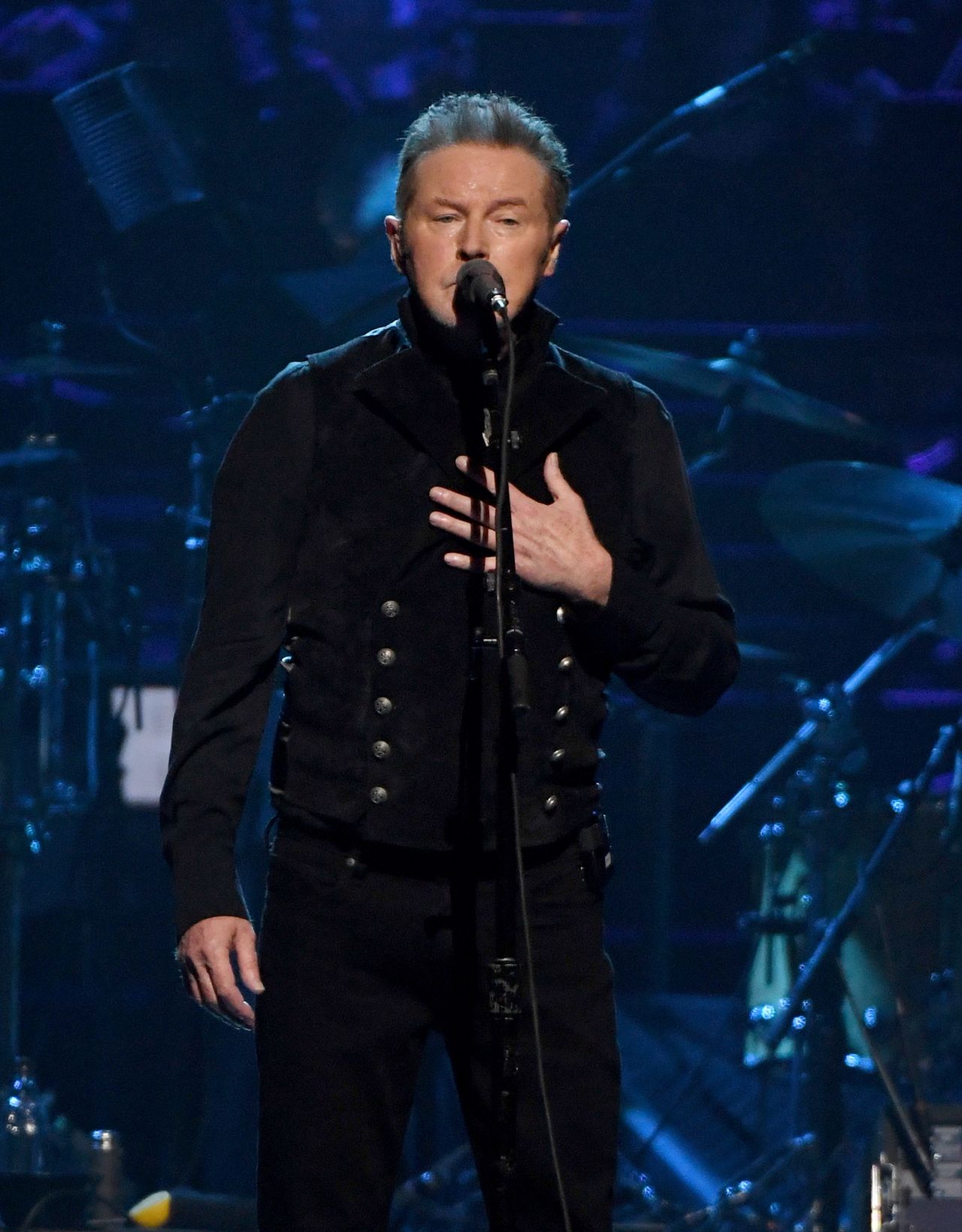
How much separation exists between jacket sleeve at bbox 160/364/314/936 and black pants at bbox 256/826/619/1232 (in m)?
0.11

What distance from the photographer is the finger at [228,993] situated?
200 cm

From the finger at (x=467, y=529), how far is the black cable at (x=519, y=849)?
0.22ft

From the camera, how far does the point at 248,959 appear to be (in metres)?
2.02

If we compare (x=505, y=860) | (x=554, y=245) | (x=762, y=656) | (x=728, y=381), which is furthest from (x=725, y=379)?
(x=505, y=860)

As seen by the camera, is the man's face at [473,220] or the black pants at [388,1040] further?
the man's face at [473,220]

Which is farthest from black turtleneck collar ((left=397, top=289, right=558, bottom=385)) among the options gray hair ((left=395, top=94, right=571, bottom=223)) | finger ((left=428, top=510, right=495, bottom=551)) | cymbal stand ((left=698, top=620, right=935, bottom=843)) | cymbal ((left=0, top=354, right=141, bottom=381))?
cymbal stand ((left=698, top=620, right=935, bottom=843))

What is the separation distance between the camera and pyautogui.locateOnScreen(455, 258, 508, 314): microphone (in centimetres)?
196

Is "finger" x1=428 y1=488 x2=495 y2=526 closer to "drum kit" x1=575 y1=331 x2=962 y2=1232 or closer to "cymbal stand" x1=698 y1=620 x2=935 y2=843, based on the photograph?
"drum kit" x1=575 y1=331 x2=962 y2=1232

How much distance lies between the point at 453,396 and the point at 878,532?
10.7 feet

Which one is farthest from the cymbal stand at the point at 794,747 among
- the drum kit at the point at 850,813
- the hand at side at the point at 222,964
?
the hand at side at the point at 222,964

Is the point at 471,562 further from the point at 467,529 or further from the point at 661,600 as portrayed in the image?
the point at 661,600

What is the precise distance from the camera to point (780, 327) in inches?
227

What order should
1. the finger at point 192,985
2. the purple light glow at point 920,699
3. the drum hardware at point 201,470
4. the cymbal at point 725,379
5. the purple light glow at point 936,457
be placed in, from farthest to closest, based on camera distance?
1. the purple light glow at point 920,699
2. the purple light glow at point 936,457
3. the cymbal at point 725,379
4. the drum hardware at point 201,470
5. the finger at point 192,985

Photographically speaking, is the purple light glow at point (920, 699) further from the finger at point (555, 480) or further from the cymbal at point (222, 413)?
the finger at point (555, 480)
